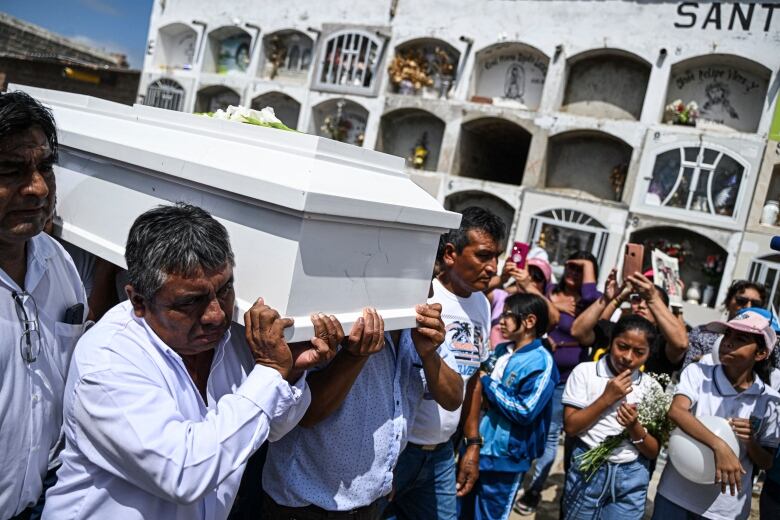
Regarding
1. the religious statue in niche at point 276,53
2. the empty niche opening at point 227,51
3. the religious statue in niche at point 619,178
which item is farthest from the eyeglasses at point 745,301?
the empty niche opening at point 227,51

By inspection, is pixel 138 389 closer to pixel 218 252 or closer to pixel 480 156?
pixel 218 252

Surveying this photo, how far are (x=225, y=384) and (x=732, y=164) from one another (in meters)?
10.3

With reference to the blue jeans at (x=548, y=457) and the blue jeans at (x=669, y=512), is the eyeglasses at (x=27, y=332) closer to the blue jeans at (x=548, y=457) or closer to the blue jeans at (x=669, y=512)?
the blue jeans at (x=669, y=512)

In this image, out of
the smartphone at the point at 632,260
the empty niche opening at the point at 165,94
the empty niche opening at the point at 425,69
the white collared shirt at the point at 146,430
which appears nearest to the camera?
the white collared shirt at the point at 146,430

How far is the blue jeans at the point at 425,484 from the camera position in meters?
2.34

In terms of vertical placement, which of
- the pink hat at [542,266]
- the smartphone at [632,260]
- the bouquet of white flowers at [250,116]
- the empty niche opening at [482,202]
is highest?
the empty niche opening at [482,202]

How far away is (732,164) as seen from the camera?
938 centimetres

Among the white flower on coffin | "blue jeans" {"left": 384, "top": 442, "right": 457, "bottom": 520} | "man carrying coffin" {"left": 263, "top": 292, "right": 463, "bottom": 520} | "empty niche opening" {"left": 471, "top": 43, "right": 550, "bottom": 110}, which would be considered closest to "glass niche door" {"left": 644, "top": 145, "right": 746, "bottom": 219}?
"empty niche opening" {"left": 471, "top": 43, "right": 550, "bottom": 110}

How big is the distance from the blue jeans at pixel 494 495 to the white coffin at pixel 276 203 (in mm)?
1595

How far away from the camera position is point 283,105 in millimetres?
14078

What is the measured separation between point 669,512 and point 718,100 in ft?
31.3

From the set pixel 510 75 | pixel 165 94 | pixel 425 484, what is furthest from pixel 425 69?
pixel 425 484

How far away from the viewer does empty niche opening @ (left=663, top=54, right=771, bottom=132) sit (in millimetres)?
9711

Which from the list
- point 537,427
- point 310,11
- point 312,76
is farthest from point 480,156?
point 537,427
